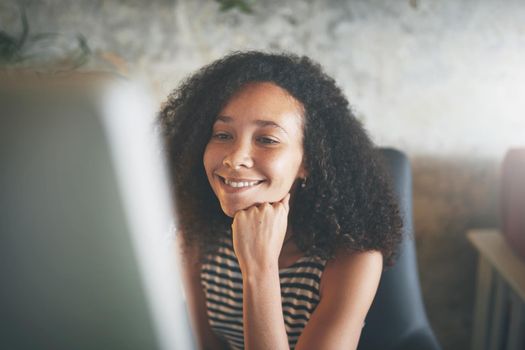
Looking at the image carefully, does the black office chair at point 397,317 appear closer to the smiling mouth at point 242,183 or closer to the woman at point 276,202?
the woman at point 276,202

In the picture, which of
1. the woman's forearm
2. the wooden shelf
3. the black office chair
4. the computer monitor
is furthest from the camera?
the wooden shelf

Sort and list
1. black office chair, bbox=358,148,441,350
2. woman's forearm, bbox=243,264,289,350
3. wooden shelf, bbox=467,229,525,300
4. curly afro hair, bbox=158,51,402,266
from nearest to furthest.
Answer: woman's forearm, bbox=243,264,289,350 → curly afro hair, bbox=158,51,402,266 → black office chair, bbox=358,148,441,350 → wooden shelf, bbox=467,229,525,300

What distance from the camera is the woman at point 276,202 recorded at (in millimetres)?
551

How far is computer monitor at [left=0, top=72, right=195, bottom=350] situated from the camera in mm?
156

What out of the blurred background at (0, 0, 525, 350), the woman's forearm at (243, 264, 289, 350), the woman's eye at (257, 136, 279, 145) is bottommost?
the woman's forearm at (243, 264, 289, 350)

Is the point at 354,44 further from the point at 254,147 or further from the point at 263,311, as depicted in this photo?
the point at 263,311

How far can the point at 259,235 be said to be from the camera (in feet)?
1.76

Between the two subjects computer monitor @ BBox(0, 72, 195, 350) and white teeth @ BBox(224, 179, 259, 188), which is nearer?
computer monitor @ BBox(0, 72, 195, 350)

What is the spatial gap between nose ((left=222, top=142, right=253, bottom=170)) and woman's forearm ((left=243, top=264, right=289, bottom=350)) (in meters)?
0.13

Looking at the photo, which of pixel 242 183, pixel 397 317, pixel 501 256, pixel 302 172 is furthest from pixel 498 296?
pixel 242 183

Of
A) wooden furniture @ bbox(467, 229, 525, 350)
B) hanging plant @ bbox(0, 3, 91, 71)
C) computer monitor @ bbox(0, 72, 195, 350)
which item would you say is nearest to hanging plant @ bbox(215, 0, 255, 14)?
hanging plant @ bbox(0, 3, 91, 71)

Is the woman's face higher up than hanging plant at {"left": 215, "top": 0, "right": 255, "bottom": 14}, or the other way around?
hanging plant at {"left": 215, "top": 0, "right": 255, "bottom": 14}

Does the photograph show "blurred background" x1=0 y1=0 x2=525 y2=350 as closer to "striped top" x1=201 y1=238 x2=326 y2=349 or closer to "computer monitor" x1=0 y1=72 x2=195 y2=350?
"striped top" x1=201 y1=238 x2=326 y2=349

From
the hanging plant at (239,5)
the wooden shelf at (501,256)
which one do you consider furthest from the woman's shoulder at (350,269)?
the hanging plant at (239,5)
